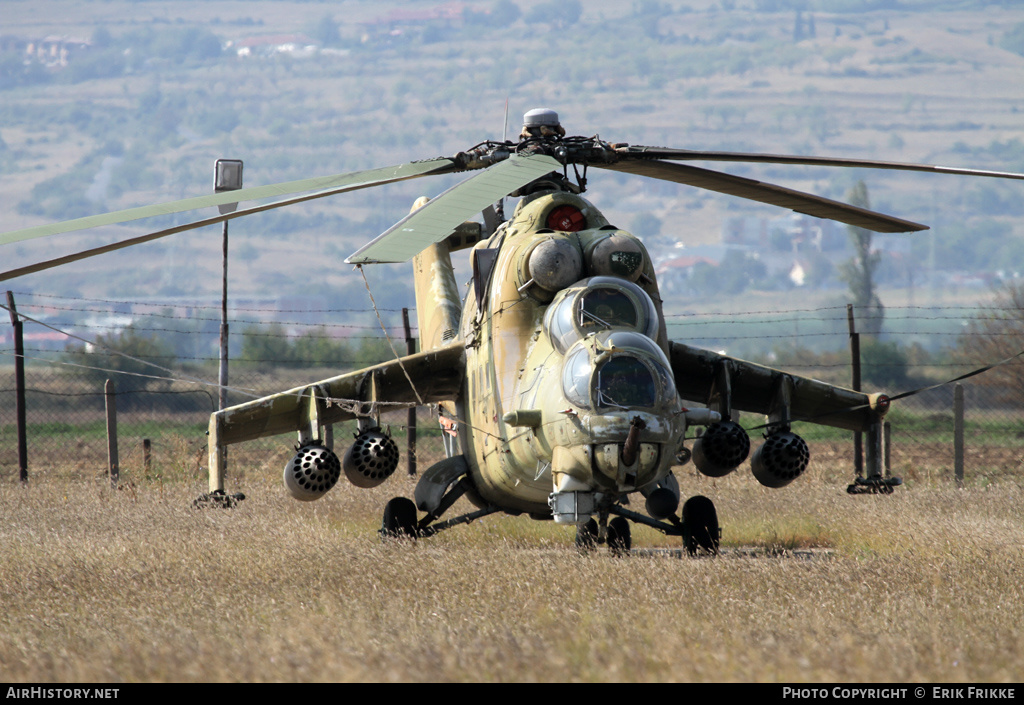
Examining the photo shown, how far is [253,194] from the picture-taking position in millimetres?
8742

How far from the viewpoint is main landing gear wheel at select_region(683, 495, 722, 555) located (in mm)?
10789

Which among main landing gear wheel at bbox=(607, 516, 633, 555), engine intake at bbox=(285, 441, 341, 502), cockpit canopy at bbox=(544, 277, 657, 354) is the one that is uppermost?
cockpit canopy at bbox=(544, 277, 657, 354)

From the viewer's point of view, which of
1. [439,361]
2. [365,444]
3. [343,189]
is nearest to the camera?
[343,189]

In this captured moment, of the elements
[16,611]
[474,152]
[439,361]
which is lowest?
[16,611]

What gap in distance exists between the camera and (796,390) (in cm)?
1158

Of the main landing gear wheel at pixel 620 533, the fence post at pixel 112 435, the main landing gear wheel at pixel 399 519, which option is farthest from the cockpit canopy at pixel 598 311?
the fence post at pixel 112 435

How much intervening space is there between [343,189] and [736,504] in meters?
7.99

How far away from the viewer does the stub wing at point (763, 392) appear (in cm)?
1121

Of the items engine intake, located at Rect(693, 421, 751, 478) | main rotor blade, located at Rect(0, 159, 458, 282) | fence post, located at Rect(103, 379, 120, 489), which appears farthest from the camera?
fence post, located at Rect(103, 379, 120, 489)

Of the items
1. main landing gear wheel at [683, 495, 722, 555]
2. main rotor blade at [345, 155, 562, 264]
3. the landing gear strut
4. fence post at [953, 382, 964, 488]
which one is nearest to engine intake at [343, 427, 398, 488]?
the landing gear strut

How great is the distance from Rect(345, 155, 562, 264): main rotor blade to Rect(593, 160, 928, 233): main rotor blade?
2295mm

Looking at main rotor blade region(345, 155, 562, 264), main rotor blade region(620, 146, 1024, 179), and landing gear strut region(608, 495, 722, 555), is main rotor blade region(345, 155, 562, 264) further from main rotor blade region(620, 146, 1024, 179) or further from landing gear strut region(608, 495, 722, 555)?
landing gear strut region(608, 495, 722, 555)
